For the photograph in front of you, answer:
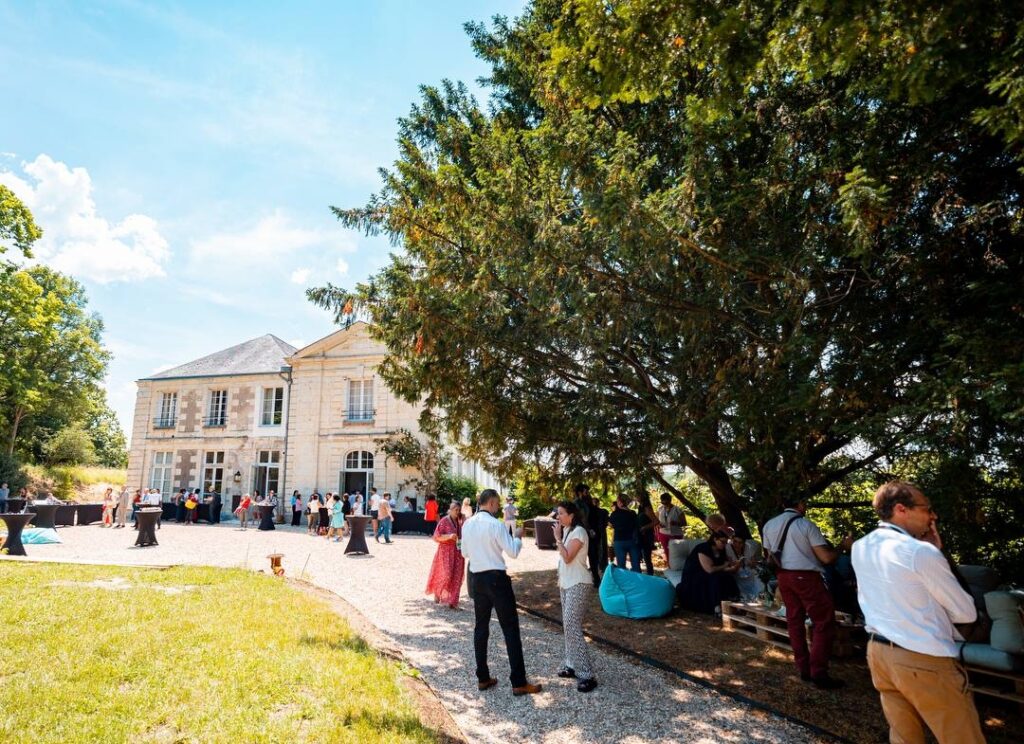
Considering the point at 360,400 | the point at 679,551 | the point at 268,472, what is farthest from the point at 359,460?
the point at 679,551

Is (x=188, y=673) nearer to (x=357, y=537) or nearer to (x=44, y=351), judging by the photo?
(x=357, y=537)

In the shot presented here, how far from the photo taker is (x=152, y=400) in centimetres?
2819

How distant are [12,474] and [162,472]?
699 centimetres

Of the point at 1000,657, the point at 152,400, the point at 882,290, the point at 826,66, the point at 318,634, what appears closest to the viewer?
the point at 826,66

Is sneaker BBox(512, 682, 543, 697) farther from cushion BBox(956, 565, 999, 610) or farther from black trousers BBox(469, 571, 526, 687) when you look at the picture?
cushion BBox(956, 565, 999, 610)

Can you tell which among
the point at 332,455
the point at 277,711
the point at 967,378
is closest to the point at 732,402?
the point at 967,378

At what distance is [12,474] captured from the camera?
2736 centimetres

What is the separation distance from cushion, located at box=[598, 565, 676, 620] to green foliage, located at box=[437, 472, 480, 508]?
14536 millimetres

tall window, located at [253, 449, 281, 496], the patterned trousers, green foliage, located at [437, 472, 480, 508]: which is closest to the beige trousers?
the patterned trousers

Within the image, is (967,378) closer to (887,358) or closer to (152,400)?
(887,358)

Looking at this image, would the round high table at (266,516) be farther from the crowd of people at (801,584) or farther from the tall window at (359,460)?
the crowd of people at (801,584)

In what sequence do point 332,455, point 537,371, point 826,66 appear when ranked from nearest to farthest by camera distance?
1. point 826,66
2. point 537,371
3. point 332,455

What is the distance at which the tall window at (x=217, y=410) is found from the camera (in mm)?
26922

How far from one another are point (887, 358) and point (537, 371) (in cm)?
406
